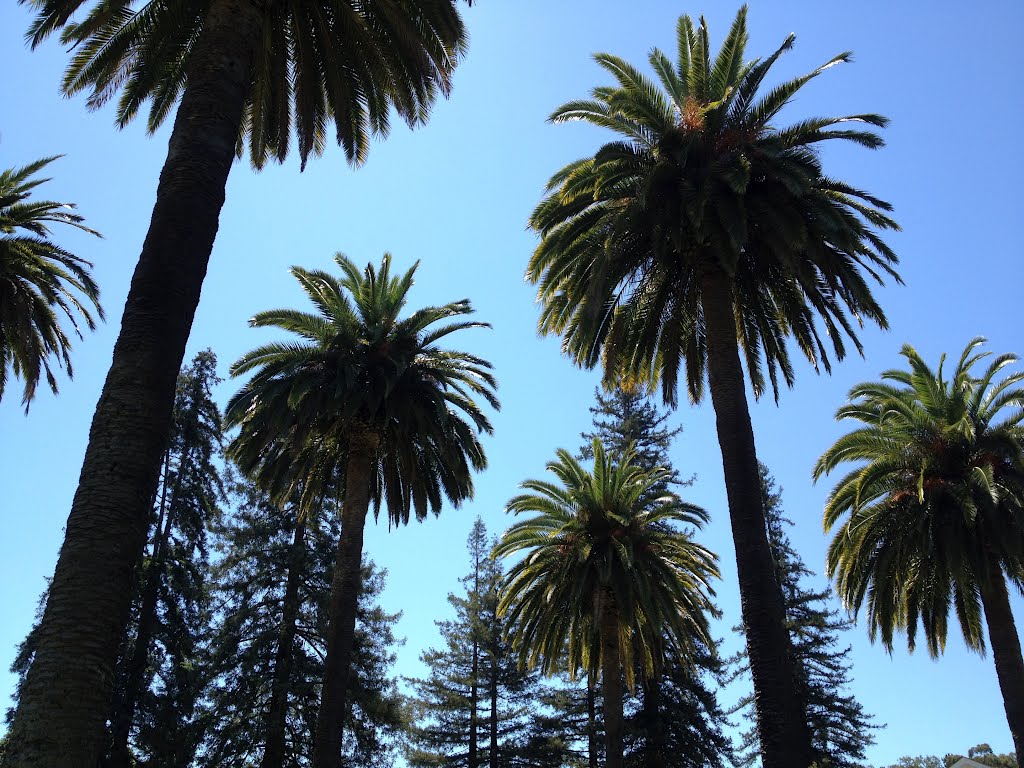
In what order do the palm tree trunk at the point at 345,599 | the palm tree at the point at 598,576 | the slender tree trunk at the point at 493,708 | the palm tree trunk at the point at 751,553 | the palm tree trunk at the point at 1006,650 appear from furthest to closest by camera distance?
the slender tree trunk at the point at 493,708 → the palm tree at the point at 598,576 → the palm tree trunk at the point at 1006,650 → the palm tree trunk at the point at 345,599 → the palm tree trunk at the point at 751,553

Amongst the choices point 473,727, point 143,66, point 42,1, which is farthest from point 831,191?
point 473,727

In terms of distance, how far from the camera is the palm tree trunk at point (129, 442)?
265 inches

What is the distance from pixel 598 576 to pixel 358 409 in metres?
8.49

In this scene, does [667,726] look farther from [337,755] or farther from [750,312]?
[750,312]

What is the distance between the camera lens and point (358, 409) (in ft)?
72.3

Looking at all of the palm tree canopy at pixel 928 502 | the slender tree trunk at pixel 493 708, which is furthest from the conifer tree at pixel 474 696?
the palm tree canopy at pixel 928 502

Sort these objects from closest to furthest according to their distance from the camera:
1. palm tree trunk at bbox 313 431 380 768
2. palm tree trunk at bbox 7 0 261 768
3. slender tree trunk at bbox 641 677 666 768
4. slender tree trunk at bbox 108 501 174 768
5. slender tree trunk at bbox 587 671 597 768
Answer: palm tree trunk at bbox 7 0 261 768, palm tree trunk at bbox 313 431 380 768, slender tree trunk at bbox 108 501 174 768, slender tree trunk at bbox 641 677 666 768, slender tree trunk at bbox 587 671 597 768

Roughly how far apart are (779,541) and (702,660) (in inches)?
285

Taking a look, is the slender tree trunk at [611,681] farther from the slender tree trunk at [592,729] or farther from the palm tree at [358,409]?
the slender tree trunk at [592,729]

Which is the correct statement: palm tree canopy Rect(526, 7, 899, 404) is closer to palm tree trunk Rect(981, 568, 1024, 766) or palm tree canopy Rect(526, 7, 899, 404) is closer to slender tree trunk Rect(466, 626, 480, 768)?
palm tree trunk Rect(981, 568, 1024, 766)

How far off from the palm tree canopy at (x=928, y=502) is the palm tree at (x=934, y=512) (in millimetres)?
26

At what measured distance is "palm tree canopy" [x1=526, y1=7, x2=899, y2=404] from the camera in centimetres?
1573

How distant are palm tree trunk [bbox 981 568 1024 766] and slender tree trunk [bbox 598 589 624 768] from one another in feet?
32.2

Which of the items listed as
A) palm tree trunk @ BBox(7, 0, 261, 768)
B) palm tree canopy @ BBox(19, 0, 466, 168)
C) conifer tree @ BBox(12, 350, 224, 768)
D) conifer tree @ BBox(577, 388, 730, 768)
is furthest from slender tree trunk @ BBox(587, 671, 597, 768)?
palm tree trunk @ BBox(7, 0, 261, 768)
